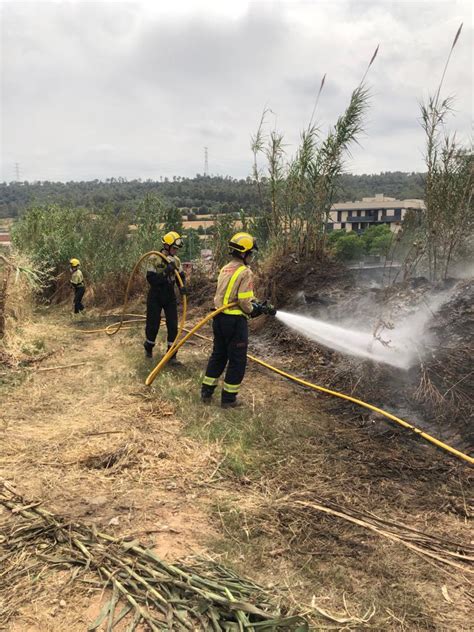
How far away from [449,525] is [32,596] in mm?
2572

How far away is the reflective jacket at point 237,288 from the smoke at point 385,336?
1.53 metres

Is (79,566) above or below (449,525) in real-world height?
above

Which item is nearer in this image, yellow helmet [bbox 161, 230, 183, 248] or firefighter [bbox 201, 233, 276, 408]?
firefighter [bbox 201, 233, 276, 408]

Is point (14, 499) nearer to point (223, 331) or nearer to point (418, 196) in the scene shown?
point (223, 331)

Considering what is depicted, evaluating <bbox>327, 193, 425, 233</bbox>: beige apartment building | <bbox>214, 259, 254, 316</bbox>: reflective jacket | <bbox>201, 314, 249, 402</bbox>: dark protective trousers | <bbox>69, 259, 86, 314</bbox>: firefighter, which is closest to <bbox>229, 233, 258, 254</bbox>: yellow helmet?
<bbox>214, 259, 254, 316</bbox>: reflective jacket

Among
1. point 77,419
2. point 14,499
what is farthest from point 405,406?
point 14,499

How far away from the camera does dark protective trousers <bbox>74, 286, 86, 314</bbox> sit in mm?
10414

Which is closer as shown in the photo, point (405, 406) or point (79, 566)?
point (79, 566)

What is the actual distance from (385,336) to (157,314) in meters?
3.18

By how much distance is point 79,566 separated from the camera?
2258mm

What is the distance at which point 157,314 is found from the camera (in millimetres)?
6109

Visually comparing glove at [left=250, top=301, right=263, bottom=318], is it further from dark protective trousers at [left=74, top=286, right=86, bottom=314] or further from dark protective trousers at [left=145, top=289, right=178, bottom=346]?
dark protective trousers at [left=74, top=286, right=86, bottom=314]

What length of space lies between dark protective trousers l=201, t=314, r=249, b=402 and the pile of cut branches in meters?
2.36

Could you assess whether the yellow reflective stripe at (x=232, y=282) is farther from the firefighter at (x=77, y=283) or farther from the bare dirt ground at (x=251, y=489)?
the firefighter at (x=77, y=283)
